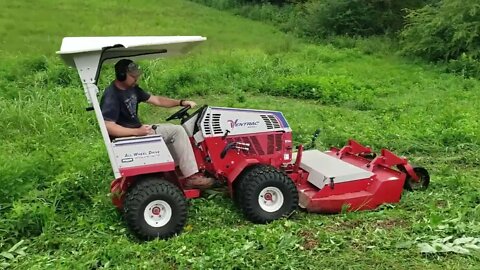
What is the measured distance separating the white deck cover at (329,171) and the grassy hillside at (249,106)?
35 centimetres

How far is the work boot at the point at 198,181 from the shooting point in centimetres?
568

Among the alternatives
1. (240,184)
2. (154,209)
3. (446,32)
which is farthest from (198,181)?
(446,32)

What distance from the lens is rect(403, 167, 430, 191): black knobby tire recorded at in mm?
6391

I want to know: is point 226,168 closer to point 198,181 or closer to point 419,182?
point 198,181

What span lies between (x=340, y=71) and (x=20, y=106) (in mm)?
7188

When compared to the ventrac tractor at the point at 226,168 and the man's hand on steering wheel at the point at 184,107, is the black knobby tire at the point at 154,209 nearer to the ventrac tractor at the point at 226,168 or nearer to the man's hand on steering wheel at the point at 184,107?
the ventrac tractor at the point at 226,168

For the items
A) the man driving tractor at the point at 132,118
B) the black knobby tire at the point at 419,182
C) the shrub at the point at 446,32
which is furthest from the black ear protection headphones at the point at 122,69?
the shrub at the point at 446,32

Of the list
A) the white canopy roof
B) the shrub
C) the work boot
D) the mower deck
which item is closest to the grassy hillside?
the mower deck

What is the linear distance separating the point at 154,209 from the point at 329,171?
1.74m

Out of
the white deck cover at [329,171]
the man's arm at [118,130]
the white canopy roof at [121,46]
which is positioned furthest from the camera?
the white deck cover at [329,171]

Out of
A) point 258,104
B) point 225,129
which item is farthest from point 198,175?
point 258,104

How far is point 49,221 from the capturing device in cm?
534

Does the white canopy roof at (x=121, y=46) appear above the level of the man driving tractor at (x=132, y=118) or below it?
above

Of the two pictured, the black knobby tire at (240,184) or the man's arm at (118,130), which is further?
the black knobby tire at (240,184)
